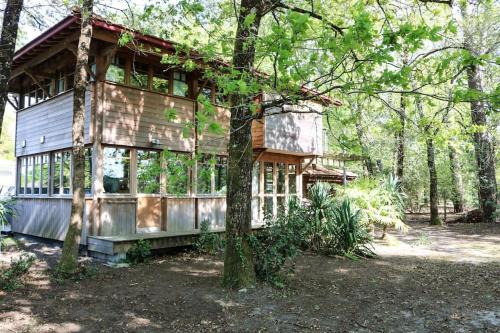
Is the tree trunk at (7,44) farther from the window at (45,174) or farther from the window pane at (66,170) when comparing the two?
the window at (45,174)

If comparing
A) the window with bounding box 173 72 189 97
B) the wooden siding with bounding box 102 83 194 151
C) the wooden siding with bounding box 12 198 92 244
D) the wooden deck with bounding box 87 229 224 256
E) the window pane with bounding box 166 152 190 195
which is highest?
the window with bounding box 173 72 189 97

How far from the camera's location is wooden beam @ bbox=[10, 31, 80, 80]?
33.2 feet

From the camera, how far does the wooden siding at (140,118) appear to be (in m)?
10.5

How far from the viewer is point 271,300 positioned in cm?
644

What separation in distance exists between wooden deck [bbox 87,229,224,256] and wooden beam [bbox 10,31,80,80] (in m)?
4.94

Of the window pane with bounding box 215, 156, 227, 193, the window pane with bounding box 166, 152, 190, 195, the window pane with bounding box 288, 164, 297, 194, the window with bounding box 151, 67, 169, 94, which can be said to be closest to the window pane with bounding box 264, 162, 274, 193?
the window pane with bounding box 288, 164, 297, 194

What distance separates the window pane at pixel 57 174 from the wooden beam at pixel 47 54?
2.80 meters

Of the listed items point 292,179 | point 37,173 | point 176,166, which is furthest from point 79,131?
point 292,179

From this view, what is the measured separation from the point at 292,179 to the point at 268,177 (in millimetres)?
1498

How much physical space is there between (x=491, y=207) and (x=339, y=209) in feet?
32.8

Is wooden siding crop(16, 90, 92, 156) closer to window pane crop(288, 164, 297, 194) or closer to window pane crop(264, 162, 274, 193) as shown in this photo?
window pane crop(264, 162, 274, 193)

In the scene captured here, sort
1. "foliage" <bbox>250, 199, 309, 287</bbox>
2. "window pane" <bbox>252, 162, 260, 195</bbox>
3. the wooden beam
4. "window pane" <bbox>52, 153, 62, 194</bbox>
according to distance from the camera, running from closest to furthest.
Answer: "foliage" <bbox>250, 199, 309, 287</bbox> < the wooden beam < "window pane" <bbox>52, 153, 62, 194</bbox> < "window pane" <bbox>252, 162, 260, 195</bbox>

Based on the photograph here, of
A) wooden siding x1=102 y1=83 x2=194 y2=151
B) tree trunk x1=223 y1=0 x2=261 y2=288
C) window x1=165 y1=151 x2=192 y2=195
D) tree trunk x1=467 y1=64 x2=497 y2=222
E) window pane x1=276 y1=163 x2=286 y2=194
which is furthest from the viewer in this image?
tree trunk x1=467 y1=64 x2=497 y2=222

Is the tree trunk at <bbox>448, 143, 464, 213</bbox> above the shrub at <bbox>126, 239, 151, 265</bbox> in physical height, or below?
above
